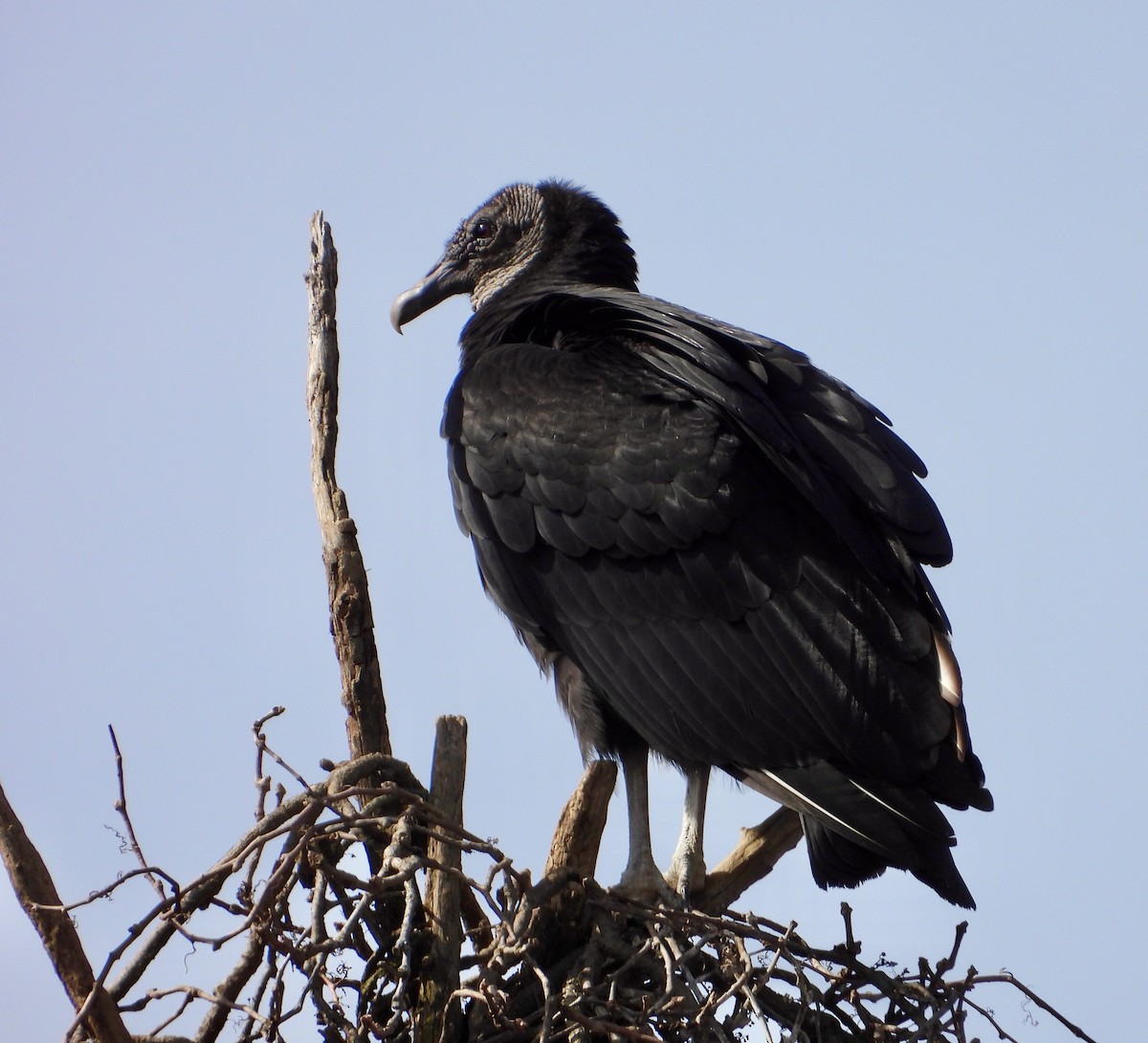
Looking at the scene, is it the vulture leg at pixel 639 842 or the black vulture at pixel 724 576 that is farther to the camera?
the vulture leg at pixel 639 842

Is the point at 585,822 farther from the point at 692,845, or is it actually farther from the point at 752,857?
the point at 752,857

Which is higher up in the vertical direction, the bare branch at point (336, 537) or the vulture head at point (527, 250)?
the vulture head at point (527, 250)

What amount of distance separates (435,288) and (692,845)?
2.84 metres

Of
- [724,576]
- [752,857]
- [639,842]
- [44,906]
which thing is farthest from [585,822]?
[44,906]

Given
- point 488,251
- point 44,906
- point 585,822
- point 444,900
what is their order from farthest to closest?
1. point 488,251
2. point 585,822
3. point 444,900
4. point 44,906

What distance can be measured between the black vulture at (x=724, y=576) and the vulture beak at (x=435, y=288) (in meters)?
1.38

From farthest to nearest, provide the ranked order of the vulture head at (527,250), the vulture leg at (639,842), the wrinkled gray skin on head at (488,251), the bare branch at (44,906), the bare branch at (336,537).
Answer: the wrinkled gray skin on head at (488,251) → the vulture head at (527,250) → the vulture leg at (639,842) → the bare branch at (336,537) → the bare branch at (44,906)

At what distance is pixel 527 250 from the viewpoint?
19.2ft

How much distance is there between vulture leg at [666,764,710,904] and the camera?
3.96 metres

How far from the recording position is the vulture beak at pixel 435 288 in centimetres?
576

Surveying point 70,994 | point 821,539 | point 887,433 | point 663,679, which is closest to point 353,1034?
point 70,994

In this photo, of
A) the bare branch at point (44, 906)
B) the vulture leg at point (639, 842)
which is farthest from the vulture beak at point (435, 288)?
the bare branch at point (44, 906)

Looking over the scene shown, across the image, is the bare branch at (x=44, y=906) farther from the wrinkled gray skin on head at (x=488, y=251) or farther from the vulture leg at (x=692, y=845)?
the wrinkled gray skin on head at (x=488, y=251)

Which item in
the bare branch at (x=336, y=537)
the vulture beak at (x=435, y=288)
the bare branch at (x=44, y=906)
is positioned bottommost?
the bare branch at (x=44, y=906)
